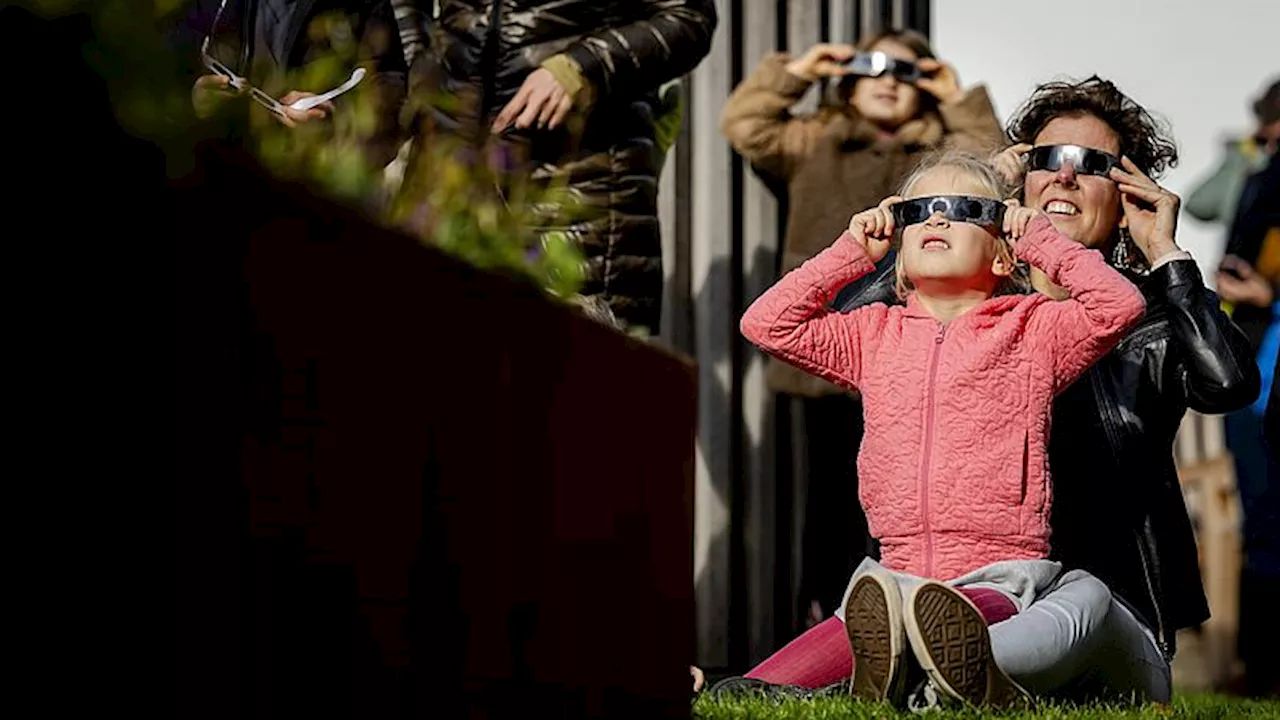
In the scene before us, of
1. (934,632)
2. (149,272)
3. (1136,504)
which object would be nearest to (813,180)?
(1136,504)

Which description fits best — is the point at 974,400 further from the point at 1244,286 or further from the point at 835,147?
the point at 1244,286

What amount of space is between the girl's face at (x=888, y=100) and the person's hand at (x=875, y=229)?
5.33 feet

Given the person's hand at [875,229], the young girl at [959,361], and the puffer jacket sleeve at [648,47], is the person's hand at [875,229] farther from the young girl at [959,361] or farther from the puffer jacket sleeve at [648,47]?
the puffer jacket sleeve at [648,47]

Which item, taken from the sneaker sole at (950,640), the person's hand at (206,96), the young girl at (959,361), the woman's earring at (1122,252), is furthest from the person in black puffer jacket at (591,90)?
the person's hand at (206,96)

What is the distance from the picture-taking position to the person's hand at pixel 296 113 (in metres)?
1.73

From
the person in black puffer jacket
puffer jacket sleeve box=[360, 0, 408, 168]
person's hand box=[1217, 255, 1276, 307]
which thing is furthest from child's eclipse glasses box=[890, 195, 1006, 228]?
person's hand box=[1217, 255, 1276, 307]

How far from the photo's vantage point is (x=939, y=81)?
5.49 m

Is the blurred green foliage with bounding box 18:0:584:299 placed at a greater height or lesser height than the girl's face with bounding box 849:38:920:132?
lesser

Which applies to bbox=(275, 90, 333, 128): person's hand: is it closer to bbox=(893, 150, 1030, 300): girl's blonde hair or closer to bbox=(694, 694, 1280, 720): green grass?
bbox=(694, 694, 1280, 720): green grass

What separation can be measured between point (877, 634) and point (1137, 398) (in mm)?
1109

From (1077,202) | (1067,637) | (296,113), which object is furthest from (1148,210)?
(296,113)

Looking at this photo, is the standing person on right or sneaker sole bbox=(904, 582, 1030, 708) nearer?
sneaker sole bbox=(904, 582, 1030, 708)

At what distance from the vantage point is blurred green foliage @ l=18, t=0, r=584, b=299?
4.02ft

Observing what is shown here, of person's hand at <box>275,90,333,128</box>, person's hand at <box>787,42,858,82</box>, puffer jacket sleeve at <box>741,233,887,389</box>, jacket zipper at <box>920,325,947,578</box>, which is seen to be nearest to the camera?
person's hand at <box>275,90,333,128</box>
